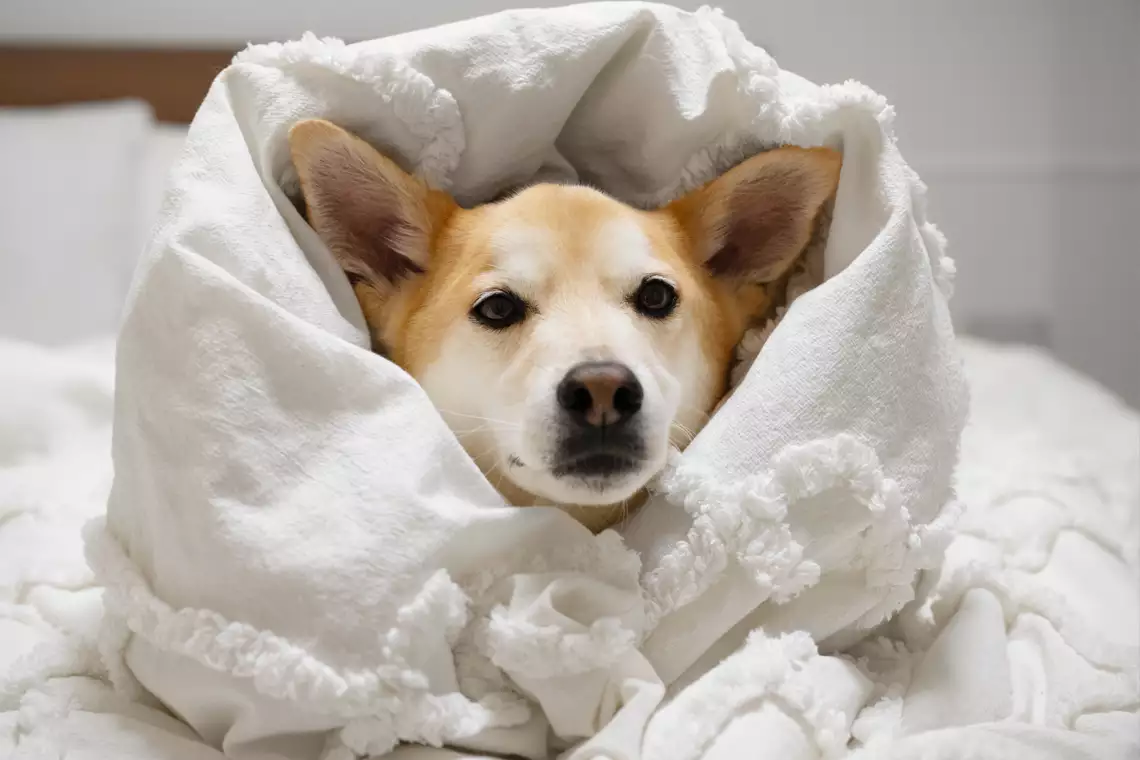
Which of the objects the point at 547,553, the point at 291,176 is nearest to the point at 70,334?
the point at 291,176

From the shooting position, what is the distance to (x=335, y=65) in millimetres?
866

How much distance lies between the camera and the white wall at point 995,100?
2322mm

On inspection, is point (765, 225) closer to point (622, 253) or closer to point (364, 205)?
point (622, 253)

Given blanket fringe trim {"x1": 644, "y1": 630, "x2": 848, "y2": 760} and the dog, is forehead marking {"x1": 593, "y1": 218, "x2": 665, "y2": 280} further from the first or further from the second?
blanket fringe trim {"x1": 644, "y1": 630, "x2": 848, "y2": 760}

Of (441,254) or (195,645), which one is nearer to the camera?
(195,645)

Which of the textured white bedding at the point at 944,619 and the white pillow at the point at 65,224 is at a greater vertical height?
the textured white bedding at the point at 944,619

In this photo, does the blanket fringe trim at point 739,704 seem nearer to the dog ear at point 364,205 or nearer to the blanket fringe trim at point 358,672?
the blanket fringe trim at point 358,672


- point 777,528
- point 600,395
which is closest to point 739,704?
point 777,528

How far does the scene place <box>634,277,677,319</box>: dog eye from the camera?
90 centimetres

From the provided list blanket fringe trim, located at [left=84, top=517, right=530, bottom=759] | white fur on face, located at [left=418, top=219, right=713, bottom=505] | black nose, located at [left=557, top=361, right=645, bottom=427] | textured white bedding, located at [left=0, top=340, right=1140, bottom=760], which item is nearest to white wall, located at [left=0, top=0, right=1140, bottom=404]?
textured white bedding, located at [left=0, top=340, right=1140, bottom=760]

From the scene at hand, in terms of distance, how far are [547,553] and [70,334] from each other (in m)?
1.66

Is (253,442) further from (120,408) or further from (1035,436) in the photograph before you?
(1035,436)

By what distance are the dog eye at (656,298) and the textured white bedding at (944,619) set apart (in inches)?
13.7

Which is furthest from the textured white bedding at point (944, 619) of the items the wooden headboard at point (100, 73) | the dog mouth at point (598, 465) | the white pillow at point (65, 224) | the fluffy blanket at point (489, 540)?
the wooden headboard at point (100, 73)
